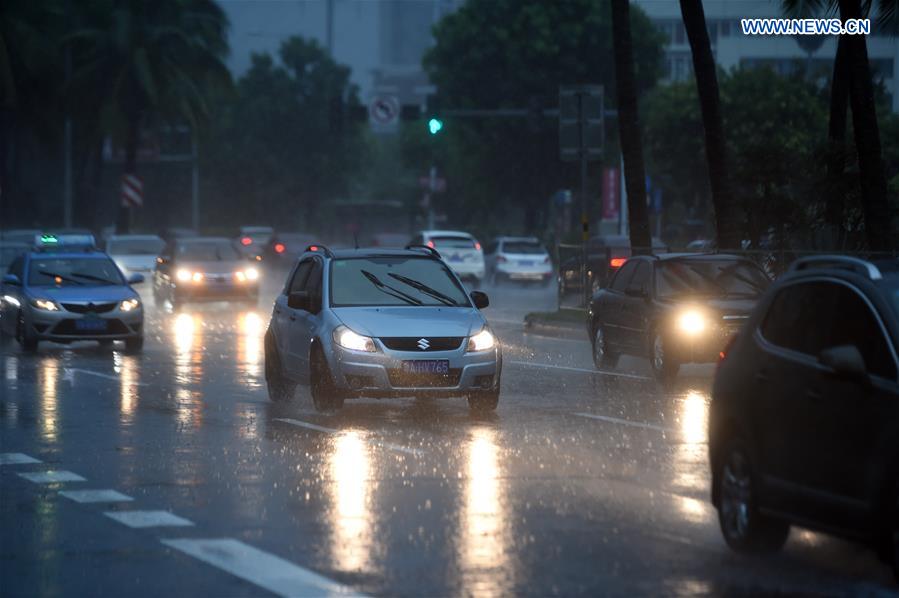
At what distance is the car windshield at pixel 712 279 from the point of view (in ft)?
73.0

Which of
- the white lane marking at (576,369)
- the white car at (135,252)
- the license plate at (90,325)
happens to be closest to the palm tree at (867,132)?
the white lane marking at (576,369)

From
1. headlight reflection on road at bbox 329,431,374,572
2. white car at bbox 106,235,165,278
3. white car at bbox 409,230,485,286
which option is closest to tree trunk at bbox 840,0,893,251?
headlight reflection on road at bbox 329,431,374,572

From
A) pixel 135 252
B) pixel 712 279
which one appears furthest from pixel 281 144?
pixel 712 279

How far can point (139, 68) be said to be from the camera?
70625mm

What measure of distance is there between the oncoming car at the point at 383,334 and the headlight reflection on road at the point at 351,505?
1.58m

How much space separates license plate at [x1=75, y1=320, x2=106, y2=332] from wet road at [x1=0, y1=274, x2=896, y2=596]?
6.15 metres

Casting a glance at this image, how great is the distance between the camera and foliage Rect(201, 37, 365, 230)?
4360 inches

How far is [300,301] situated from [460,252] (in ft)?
125

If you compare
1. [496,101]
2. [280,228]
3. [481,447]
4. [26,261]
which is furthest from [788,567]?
[280,228]

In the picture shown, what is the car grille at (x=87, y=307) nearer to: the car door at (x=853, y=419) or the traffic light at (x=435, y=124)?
the car door at (x=853, y=419)

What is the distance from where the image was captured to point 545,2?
78438 mm

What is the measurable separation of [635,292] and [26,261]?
10.6m

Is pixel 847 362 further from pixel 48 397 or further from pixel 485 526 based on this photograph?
pixel 48 397

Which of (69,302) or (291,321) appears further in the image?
(69,302)
